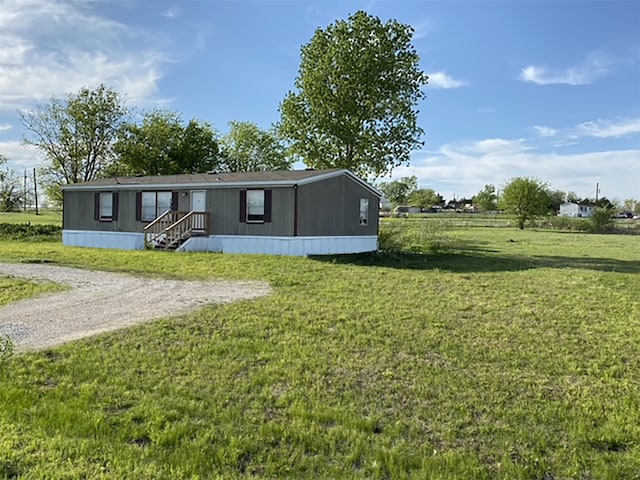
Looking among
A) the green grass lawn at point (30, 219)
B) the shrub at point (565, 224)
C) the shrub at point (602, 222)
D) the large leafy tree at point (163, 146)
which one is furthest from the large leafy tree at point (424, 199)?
the green grass lawn at point (30, 219)

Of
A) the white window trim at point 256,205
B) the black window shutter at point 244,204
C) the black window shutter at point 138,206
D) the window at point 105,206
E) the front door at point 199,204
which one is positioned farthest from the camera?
the window at point 105,206

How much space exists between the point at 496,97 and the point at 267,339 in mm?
17996

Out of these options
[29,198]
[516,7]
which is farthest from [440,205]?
[516,7]

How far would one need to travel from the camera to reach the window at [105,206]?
66.3 feet

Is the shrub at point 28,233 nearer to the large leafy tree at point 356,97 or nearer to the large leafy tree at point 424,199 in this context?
the large leafy tree at point 356,97

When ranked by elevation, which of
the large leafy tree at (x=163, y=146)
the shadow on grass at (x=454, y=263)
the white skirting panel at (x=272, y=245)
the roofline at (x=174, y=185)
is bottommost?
the shadow on grass at (x=454, y=263)

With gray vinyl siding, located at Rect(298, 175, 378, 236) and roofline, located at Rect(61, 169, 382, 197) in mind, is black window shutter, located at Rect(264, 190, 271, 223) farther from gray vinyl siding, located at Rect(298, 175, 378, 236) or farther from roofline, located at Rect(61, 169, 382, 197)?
gray vinyl siding, located at Rect(298, 175, 378, 236)

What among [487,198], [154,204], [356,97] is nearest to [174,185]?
[154,204]

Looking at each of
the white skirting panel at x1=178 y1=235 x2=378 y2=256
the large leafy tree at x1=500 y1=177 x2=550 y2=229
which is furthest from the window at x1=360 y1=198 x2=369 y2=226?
the large leafy tree at x1=500 y1=177 x2=550 y2=229

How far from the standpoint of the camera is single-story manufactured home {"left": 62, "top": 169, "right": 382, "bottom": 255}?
Result: 16.3 m

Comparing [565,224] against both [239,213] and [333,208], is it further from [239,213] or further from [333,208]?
[239,213]

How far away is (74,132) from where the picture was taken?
33344 millimetres

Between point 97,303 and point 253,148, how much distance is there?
1474 inches

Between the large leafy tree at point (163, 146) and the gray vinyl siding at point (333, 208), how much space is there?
811 inches
